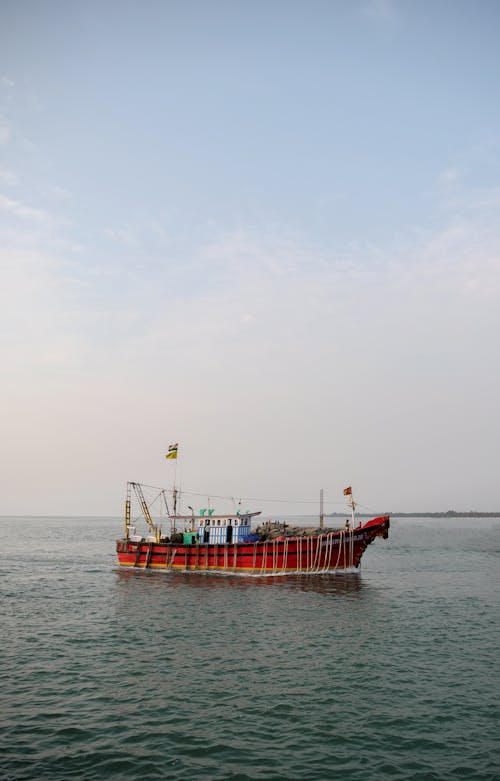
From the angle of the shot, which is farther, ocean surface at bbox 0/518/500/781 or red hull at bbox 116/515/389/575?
red hull at bbox 116/515/389/575

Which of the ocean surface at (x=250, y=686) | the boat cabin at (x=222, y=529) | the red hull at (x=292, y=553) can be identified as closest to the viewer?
the ocean surface at (x=250, y=686)

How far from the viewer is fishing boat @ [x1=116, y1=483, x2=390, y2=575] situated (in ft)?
154

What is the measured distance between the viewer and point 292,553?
4691 cm

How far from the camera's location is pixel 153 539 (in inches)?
2098

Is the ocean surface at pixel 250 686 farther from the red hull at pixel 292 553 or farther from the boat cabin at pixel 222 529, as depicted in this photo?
the boat cabin at pixel 222 529

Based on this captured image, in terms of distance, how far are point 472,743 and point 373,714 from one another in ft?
10.2

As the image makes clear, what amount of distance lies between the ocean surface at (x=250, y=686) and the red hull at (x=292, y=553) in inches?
340

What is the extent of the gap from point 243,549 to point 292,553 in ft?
15.4

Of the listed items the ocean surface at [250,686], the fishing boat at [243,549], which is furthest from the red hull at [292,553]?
the ocean surface at [250,686]

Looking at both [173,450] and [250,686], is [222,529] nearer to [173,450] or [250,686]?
[173,450]

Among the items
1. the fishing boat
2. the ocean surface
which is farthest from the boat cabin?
the ocean surface

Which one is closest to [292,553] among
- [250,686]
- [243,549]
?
[243,549]

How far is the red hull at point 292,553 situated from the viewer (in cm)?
4681

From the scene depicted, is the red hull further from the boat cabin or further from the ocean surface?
the ocean surface
